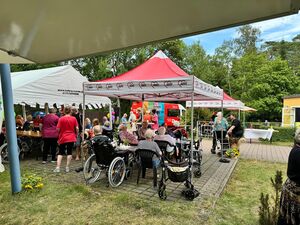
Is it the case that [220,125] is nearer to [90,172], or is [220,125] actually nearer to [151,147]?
[151,147]

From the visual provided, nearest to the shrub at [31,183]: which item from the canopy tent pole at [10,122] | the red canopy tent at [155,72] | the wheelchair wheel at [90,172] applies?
the canopy tent pole at [10,122]

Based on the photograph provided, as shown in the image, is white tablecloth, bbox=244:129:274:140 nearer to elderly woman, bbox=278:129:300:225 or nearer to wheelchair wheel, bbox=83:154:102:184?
wheelchair wheel, bbox=83:154:102:184

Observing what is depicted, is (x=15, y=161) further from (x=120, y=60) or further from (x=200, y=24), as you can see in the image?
(x=120, y=60)

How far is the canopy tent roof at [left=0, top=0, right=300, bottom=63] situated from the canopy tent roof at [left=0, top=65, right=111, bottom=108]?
674cm

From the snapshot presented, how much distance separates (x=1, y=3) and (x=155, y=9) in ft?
2.82

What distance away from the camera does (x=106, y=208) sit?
392cm

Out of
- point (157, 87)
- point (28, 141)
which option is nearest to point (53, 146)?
point (28, 141)

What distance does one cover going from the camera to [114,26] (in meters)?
1.64

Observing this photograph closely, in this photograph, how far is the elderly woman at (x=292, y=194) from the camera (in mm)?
2615

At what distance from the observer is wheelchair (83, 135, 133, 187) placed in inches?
191

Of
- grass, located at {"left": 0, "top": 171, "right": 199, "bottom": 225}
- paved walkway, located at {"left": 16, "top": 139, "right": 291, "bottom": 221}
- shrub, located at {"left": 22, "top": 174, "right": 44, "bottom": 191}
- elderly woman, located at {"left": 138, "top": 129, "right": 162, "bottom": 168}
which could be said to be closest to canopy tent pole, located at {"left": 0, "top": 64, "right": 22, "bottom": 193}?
shrub, located at {"left": 22, "top": 174, "right": 44, "bottom": 191}

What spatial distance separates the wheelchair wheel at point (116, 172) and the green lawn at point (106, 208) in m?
0.29

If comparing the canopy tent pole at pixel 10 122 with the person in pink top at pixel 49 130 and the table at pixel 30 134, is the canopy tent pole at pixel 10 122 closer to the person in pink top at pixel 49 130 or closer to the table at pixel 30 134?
the person in pink top at pixel 49 130

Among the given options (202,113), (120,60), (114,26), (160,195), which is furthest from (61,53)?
(120,60)
